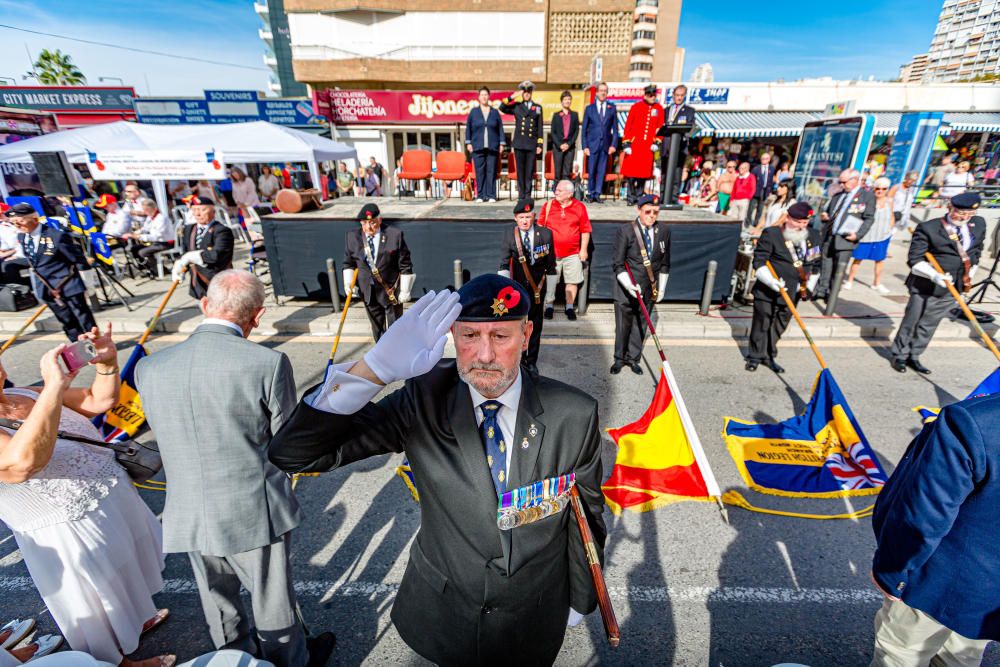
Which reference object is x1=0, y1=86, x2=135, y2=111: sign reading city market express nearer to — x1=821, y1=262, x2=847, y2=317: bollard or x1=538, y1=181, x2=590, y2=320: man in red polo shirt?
x1=538, y1=181, x2=590, y2=320: man in red polo shirt

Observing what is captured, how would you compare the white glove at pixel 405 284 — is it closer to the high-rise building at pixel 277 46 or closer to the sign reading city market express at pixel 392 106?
the sign reading city market express at pixel 392 106

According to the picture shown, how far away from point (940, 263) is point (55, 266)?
11.7 m

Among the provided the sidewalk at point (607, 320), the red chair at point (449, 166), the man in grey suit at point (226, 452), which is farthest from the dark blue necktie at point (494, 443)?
the red chair at point (449, 166)

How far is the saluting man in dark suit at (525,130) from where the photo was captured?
10.2 m

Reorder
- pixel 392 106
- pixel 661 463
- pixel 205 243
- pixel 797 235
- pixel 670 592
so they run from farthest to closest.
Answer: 1. pixel 392 106
2. pixel 205 243
3. pixel 797 235
4. pixel 661 463
5. pixel 670 592

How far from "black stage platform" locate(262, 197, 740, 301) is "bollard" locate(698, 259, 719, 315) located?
412mm

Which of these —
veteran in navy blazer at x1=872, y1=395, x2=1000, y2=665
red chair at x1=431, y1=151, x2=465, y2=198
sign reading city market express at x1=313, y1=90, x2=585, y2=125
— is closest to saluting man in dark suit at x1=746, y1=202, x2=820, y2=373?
veteran in navy blazer at x1=872, y1=395, x2=1000, y2=665

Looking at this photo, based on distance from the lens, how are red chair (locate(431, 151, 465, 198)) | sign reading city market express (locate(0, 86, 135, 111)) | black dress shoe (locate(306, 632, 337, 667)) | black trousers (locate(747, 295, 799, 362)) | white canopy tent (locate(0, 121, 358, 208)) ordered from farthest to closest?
1. sign reading city market express (locate(0, 86, 135, 111))
2. red chair (locate(431, 151, 465, 198))
3. white canopy tent (locate(0, 121, 358, 208))
4. black trousers (locate(747, 295, 799, 362))
5. black dress shoe (locate(306, 632, 337, 667))

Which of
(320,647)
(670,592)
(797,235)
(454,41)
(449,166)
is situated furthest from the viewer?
(454,41)

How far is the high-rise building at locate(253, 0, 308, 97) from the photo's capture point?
3775 inches

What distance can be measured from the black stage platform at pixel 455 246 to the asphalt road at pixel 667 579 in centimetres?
402

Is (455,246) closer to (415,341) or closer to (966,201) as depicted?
(966,201)

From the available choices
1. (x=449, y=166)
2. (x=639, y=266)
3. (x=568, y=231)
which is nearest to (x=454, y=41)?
(x=449, y=166)

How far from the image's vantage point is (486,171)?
11.1 m
